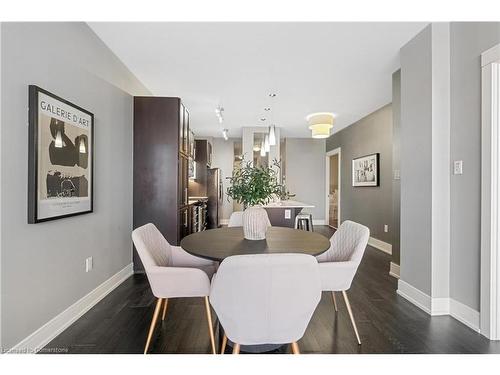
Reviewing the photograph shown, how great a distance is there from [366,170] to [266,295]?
4.83 metres

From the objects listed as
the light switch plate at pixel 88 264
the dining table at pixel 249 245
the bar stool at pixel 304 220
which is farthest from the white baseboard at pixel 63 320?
the bar stool at pixel 304 220

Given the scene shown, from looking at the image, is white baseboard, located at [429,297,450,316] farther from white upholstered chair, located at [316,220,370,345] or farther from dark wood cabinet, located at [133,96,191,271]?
dark wood cabinet, located at [133,96,191,271]

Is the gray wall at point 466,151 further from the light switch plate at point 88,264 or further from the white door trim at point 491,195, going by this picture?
the light switch plate at point 88,264

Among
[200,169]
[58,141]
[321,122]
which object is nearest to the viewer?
[58,141]

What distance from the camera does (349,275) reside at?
6.16 feet

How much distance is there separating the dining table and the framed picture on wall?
3395 millimetres

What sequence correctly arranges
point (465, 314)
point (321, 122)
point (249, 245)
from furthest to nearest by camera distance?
1. point (321, 122)
2. point (465, 314)
3. point (249, 245)

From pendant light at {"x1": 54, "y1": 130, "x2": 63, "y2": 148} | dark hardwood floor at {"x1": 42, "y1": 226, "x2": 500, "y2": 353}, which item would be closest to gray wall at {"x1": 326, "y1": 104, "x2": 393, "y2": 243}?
dark hardwood floor at {"x1": 42, "y1": 226, "x2": 500, "y2": 353}

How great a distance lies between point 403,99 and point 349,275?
1.96 metres

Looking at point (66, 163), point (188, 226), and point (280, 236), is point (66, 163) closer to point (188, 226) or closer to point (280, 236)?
point (280, 236)

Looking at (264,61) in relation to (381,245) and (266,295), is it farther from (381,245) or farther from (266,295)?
(381,245)

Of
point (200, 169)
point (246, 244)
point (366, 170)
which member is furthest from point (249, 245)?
point (200, 169)

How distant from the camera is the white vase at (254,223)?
1.98m

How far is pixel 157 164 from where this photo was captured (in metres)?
3.42
